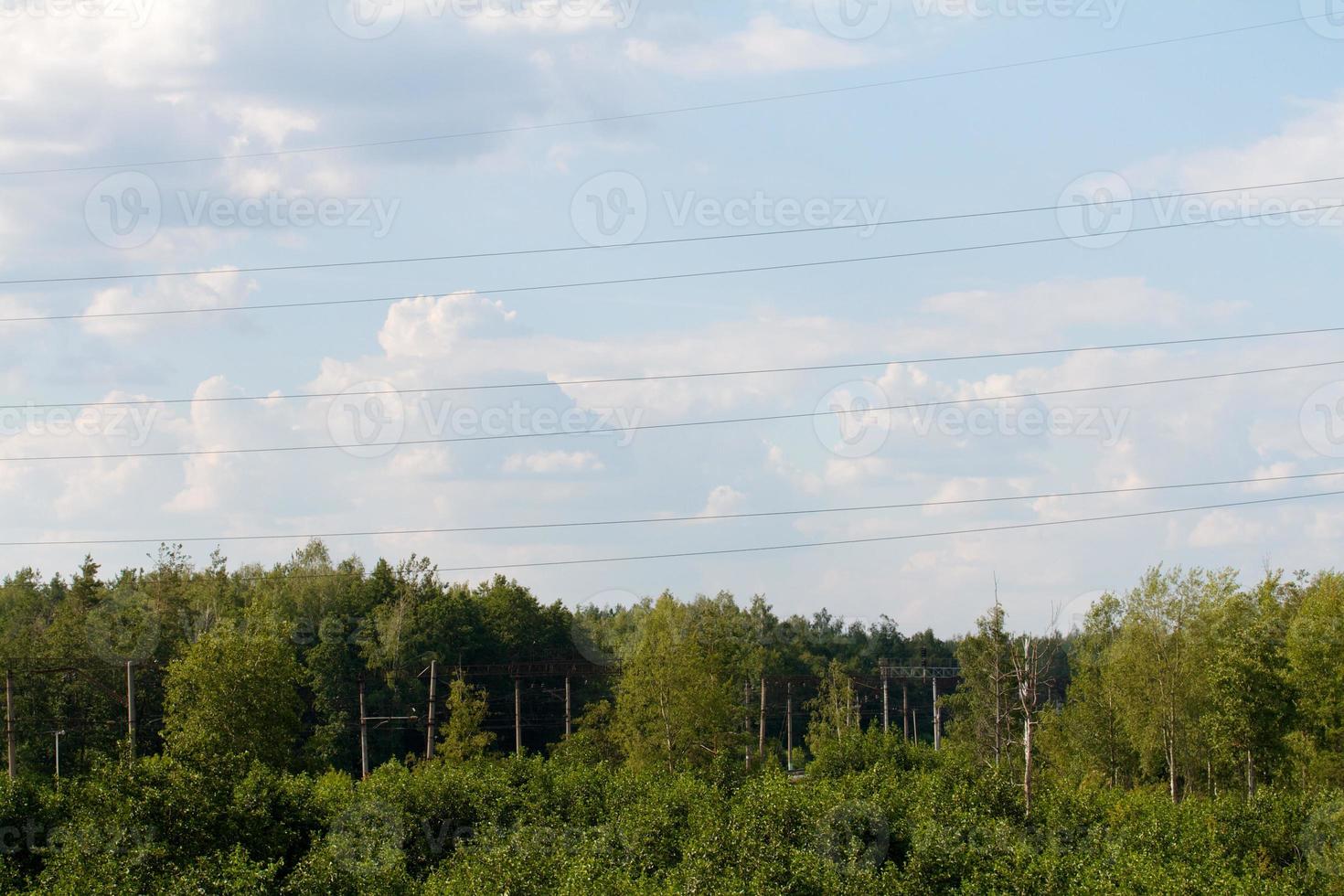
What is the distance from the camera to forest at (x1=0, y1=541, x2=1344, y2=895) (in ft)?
96.4

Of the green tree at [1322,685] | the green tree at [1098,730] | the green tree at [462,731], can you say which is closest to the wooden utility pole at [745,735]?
the green tree at [462,731]

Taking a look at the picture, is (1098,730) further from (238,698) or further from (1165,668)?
(238,698)

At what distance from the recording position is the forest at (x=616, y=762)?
29.4 metres

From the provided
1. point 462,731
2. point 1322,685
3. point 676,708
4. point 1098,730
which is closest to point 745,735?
point 676,708

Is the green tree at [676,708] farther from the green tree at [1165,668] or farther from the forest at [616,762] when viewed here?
the green tree at [1165,668]

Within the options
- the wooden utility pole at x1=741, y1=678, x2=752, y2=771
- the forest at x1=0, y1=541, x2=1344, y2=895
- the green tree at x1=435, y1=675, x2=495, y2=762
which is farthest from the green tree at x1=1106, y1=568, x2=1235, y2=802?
the green tree at x1=435, y1=675, x2=495, y2=762

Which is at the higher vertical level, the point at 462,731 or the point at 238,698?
the point at 238,698

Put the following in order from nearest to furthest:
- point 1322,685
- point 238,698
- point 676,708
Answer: point 238,698
point 1322,685
point 676,708

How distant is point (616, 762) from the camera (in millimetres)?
62969

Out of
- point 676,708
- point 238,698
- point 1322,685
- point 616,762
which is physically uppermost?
point 238,698

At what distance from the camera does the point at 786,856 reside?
30359 millimetres

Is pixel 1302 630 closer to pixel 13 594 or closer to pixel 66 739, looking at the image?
pixel 66 739

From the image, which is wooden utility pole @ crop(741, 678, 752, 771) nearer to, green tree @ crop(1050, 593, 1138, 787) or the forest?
the forest

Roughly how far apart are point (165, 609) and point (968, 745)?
5843 cm
